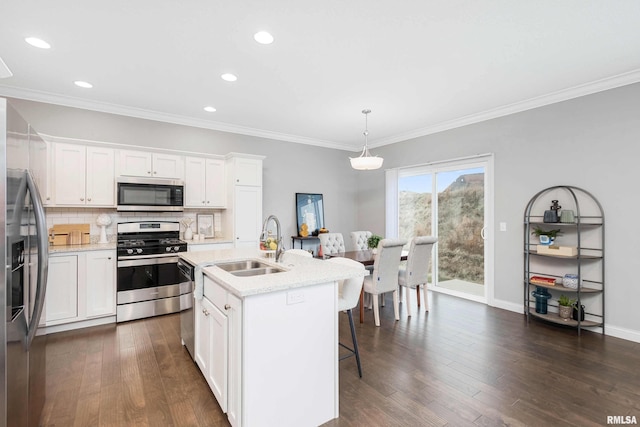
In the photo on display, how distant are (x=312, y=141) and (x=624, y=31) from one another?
168 inches

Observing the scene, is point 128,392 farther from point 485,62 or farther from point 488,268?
point 488,268

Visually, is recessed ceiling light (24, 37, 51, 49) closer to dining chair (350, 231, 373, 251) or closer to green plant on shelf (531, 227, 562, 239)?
dining chair (350, 231, 373, 251)

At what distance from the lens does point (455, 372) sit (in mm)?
2527

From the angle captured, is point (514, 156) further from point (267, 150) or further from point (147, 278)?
point (147, 278)

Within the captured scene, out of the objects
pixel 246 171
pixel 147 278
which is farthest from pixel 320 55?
pixel 147 278

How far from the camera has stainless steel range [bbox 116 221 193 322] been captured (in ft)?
12.1

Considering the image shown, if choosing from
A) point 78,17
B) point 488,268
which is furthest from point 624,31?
point 78,17

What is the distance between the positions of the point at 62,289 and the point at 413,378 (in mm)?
3733

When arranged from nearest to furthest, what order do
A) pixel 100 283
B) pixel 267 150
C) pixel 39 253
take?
pixel 39 253
pixel 100 283
pixel 267 150

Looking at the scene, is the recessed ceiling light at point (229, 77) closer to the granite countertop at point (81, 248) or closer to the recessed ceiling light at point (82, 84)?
the recessed ceiling light at point (82, 84)

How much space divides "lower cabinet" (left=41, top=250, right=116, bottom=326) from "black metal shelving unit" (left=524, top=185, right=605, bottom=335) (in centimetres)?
507

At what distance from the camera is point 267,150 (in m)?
5.34

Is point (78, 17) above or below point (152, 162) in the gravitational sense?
above

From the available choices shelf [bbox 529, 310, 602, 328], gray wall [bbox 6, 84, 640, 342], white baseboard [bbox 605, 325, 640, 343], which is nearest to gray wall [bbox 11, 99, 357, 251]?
gray wall [bbox 6, 84, 640, 342]
